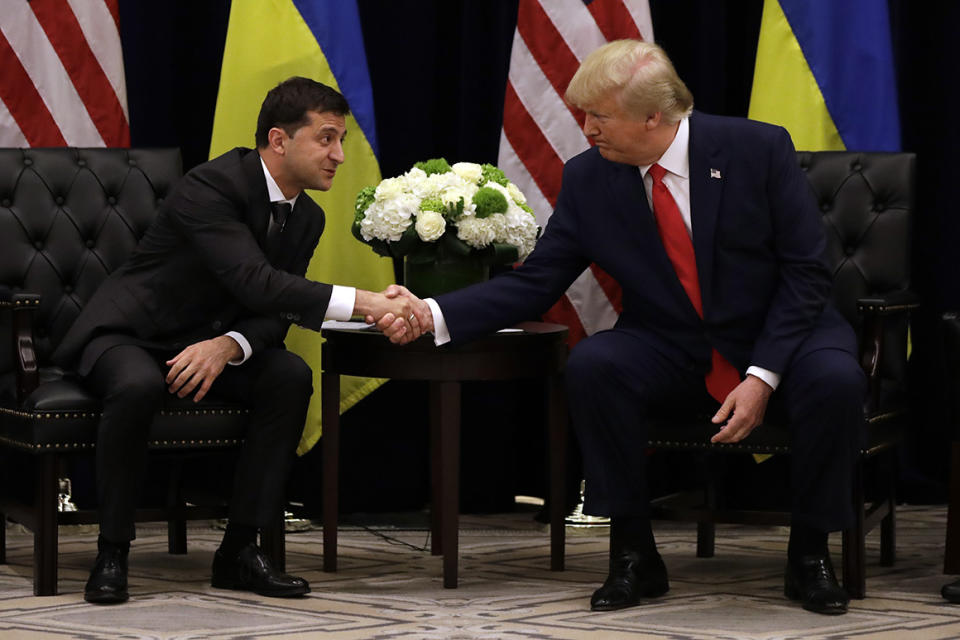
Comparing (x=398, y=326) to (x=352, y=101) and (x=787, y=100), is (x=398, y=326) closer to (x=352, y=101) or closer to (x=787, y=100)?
(x=352, y=101)

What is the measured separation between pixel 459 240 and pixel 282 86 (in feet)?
1.87

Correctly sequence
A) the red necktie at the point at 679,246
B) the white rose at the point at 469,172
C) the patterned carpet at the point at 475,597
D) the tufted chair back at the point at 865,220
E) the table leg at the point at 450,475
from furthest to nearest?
the tufted chair back at the point at 865,220
the white rose at the point at 469,172
the table leg at the point at 450,475
the red necktie at the point at 679,246
the patterned carpet at the point at 475,597

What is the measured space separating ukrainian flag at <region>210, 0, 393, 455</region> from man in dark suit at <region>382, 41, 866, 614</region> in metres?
0.85

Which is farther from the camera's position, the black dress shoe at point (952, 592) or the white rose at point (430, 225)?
the white rose at point (430, 225)

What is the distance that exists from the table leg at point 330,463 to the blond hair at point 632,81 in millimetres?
973

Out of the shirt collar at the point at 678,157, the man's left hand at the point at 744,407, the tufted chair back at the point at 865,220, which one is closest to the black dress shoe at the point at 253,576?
the man's left hand at the point at 744,407

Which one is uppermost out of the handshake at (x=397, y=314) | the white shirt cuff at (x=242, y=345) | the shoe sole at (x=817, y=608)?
the handshake at (x=397, y=314)

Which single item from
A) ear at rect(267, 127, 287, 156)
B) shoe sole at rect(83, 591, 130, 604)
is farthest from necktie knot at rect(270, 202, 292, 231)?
shoe sole at rect(83, 591, 130, 604)

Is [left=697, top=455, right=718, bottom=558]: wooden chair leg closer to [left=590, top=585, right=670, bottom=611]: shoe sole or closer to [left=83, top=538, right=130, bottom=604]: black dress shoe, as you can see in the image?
[left=590, top=585, right=670, bottom=611]: shoe sole

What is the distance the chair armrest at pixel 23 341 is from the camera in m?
3.42

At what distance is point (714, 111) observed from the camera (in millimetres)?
4605

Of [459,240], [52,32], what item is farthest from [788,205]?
[52,32]

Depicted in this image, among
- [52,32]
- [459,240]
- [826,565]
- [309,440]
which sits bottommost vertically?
[826,565]

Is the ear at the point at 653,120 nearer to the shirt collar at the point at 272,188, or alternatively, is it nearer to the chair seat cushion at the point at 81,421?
the shirt collar at the point at 272,188
